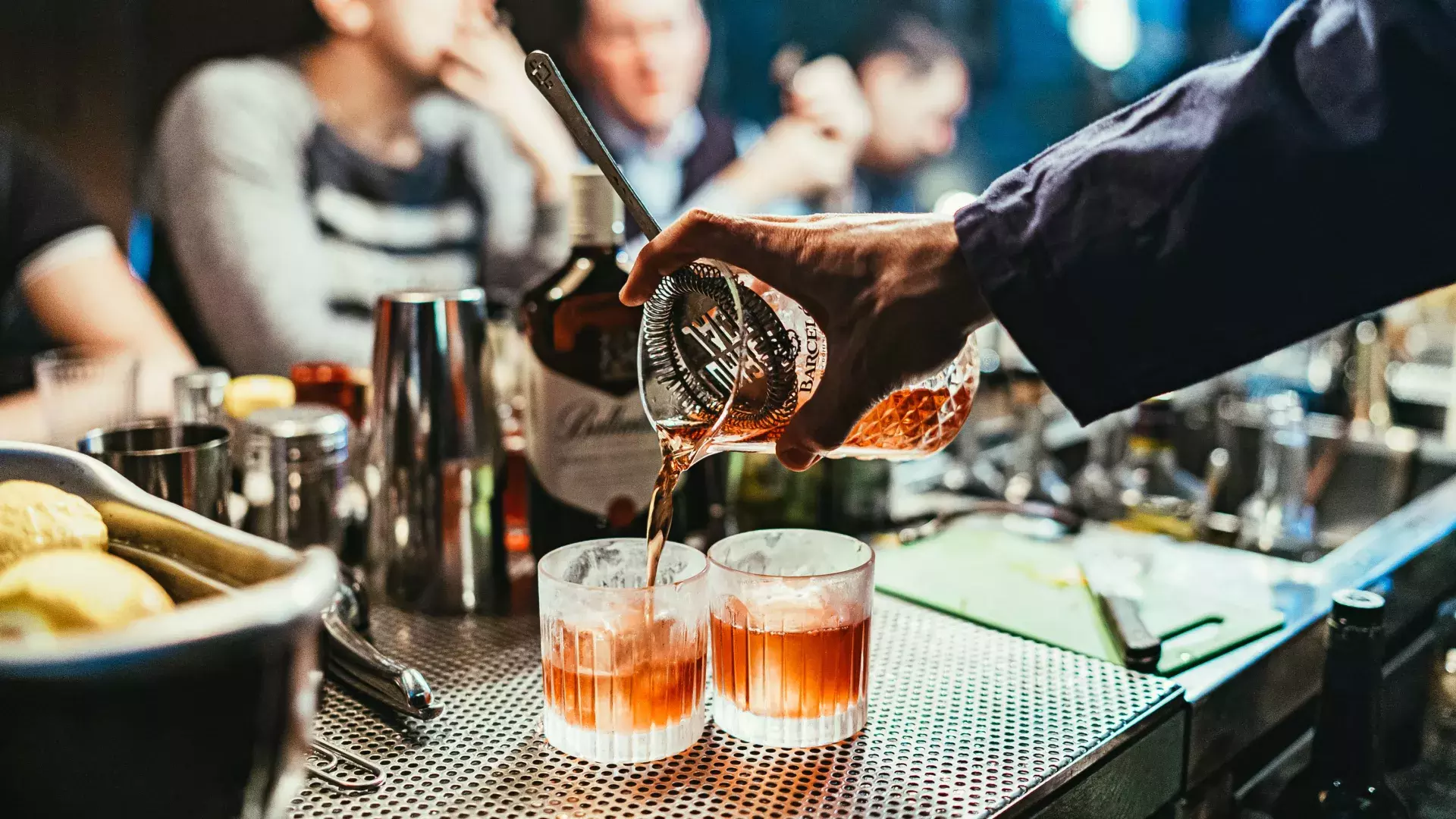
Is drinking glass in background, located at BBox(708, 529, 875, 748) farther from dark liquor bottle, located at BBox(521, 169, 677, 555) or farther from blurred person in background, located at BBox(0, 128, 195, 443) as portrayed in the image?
blurred person in background, located at BBox(0, 128, 195, 443)

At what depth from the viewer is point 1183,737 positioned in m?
0.87

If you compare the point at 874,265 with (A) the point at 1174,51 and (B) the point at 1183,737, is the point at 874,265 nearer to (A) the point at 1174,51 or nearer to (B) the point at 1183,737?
(B) the point at 1183,737


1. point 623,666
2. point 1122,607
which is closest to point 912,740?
point 623,666

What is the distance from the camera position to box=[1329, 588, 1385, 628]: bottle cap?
2.79 ft

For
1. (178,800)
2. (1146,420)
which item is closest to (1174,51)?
(1146,420)

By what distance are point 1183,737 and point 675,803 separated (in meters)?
0.43

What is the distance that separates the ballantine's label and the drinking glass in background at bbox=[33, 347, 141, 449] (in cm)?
39

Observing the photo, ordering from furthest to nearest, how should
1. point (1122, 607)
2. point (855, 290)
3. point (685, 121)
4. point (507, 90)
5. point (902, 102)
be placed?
point (902, 102) → point (685, 121) → point (507, 90) → point (1122, 607) → point (855, 290)

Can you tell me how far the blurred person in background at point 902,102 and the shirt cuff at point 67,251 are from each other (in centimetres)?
132

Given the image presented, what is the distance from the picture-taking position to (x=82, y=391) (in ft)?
3.47

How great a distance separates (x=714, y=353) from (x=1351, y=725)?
1.95 ft

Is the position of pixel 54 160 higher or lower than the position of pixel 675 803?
higher

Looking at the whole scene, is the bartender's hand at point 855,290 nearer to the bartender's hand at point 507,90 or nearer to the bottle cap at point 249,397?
the bottle cap at point 249,397

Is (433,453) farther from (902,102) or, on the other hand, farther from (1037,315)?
(902,102)
